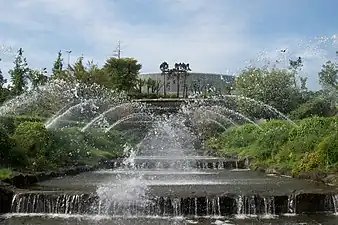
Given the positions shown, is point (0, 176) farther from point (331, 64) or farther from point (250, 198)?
point (331, 64)

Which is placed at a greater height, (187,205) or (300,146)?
(300,146)

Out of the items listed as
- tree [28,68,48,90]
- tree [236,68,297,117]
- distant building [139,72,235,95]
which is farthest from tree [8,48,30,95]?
distant building [139,72,235,95]

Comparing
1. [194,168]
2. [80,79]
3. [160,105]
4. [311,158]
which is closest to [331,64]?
[160,105]

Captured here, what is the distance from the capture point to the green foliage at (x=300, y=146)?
59.8ft

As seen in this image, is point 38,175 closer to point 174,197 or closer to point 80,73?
point 174,197

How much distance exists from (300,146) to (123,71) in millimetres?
51456

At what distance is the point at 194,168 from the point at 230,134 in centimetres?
1011

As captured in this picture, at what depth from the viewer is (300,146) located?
20266 mm

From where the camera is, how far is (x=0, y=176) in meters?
15.9

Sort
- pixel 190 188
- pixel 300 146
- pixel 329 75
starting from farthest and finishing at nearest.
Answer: pixel 329 75 → pixel 300 146 → pixel 190 188

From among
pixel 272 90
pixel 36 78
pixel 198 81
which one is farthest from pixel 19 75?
pixel 198 81

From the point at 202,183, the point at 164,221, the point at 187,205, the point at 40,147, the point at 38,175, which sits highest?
the point at 40,147

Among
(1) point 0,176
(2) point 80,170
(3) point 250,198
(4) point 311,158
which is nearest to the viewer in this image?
(3) point 250,198

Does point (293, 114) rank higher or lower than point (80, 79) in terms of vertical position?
lower
